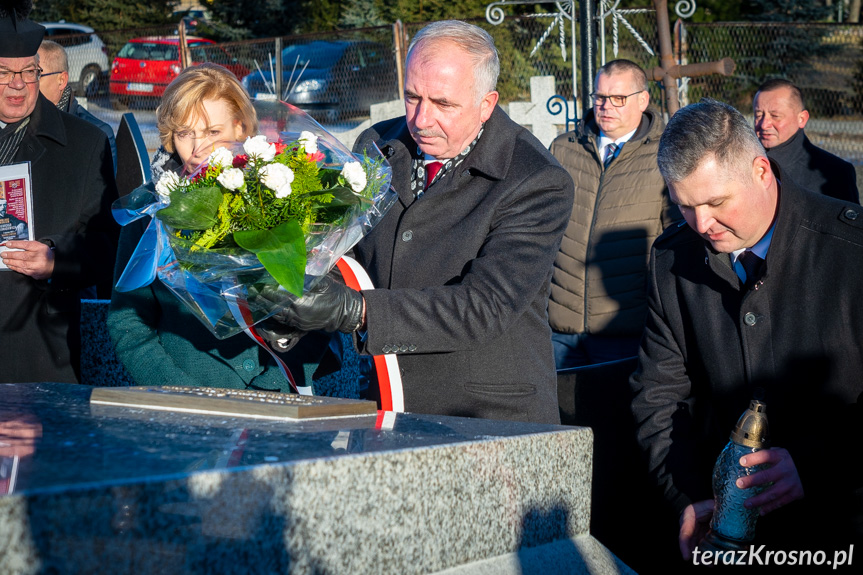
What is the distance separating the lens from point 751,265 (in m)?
2.62

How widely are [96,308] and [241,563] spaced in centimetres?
245

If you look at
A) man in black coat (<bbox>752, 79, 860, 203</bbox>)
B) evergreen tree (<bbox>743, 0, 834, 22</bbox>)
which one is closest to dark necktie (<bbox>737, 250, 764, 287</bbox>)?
man in black coat (<bbox>752, 79, 860, 203</bbox>)

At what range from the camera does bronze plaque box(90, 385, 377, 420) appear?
6.52 feet

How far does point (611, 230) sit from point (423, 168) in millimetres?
2354

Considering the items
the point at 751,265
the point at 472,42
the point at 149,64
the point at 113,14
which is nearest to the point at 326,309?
the point at 472,42

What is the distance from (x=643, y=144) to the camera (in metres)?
5.12

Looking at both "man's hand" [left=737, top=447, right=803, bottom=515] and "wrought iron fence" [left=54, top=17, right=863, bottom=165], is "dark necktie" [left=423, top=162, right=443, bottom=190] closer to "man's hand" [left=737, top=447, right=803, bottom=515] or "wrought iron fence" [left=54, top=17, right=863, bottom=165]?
"man's hand" [left=737, top=447, right=803, bottom=515]

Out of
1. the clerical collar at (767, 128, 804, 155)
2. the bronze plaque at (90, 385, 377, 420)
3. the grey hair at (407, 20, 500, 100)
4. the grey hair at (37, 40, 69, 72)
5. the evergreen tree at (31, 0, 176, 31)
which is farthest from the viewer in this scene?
the evergreen tree at (31, 0, 176, 31)

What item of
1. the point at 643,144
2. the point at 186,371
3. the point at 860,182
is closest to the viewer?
the point at 186,371

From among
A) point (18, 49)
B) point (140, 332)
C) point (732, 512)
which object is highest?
point (18, 49)

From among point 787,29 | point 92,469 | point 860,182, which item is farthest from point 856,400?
point 787,29

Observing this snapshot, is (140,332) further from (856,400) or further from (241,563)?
(856,400)

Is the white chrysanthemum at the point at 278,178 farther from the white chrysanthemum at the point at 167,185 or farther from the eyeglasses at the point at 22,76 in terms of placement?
the eyeglasses at the point at 22,76

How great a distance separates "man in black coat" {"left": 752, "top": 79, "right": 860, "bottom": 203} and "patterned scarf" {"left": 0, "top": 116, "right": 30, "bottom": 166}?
14.6 feet
